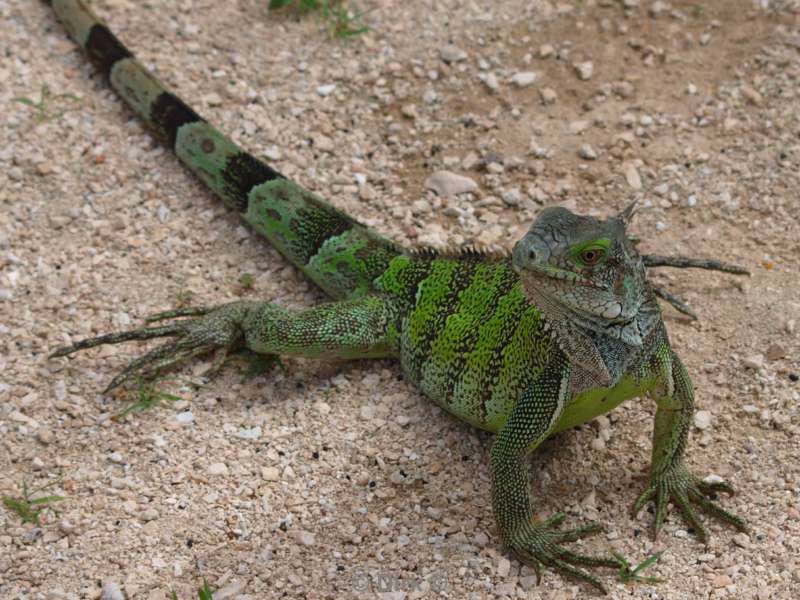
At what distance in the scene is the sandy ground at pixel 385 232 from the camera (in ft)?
→ 14.7

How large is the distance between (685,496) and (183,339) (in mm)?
2754

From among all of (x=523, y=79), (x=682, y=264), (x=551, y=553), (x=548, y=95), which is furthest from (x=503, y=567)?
(x=523, y=79)

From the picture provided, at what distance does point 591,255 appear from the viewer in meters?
3.90

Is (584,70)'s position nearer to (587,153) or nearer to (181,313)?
(587,153)

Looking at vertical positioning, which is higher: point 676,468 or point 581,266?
point 581,266

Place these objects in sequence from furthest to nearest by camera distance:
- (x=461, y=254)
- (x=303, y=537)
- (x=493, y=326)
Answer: (x=461, y=254), (x=493, y=326), (x=303, y=537)

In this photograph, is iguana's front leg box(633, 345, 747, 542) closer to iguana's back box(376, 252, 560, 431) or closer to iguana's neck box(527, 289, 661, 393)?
iguana's neck box(527, 289, 661, 393)

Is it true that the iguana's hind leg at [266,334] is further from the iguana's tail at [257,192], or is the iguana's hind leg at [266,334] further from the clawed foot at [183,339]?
the iguana's tail at [257,192]

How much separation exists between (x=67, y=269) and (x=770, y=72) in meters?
4.76

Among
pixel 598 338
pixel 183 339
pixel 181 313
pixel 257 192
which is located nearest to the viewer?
pixel 598 338

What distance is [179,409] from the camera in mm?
5180

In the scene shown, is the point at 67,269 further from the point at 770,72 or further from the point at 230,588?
the point at 770,72

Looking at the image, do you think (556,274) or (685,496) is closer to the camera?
(556,274)

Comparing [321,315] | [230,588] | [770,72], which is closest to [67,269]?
[321,315]
